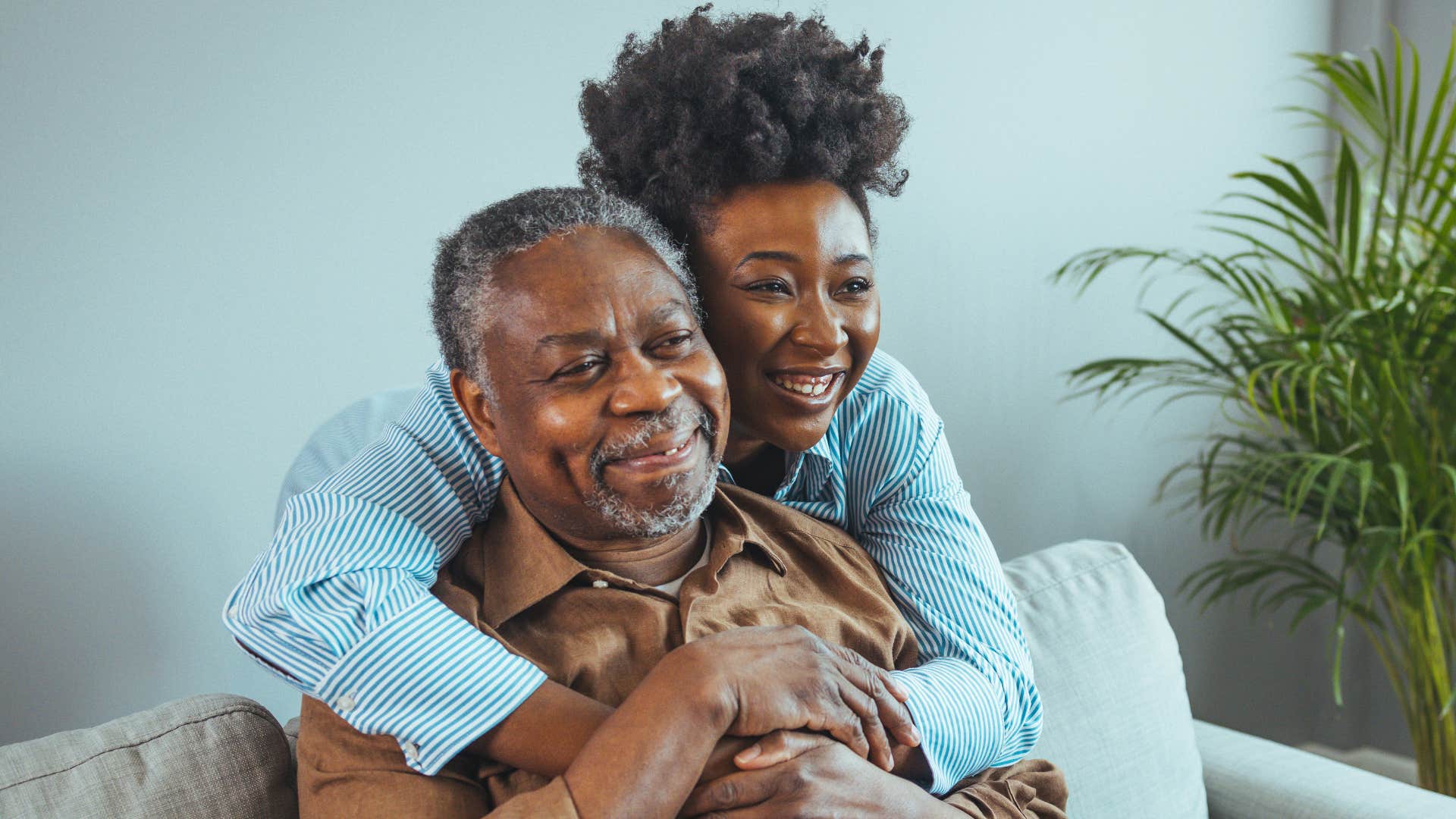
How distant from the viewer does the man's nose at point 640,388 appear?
3.56ft

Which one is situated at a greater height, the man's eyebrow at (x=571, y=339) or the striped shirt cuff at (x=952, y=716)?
the man's eyebrow at (x=571, y=339)

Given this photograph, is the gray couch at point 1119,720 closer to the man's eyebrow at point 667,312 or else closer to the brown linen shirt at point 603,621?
the brown linen shirt at point 603,621

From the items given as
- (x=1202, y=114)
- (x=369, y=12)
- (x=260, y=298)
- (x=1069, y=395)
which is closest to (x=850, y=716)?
(x=260, y=298)

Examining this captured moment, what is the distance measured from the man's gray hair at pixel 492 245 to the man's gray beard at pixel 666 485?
0.12m

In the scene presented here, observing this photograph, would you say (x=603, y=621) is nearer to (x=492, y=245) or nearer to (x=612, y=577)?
(x=612, y=577)

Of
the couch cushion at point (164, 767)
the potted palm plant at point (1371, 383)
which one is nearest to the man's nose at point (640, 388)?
the couch cushion at point (164, 767)

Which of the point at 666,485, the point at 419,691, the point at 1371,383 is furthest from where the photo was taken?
the point at 1371,383

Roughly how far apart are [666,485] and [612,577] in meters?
0.13

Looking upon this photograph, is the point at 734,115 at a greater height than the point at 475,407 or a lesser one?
greater

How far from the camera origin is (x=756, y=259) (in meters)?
1.24

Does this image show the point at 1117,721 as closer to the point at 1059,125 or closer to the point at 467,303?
the point at 467,303

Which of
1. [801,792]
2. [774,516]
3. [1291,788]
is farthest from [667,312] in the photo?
[1291,788]

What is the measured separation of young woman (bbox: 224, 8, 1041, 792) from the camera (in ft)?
3.38

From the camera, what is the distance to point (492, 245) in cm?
114
